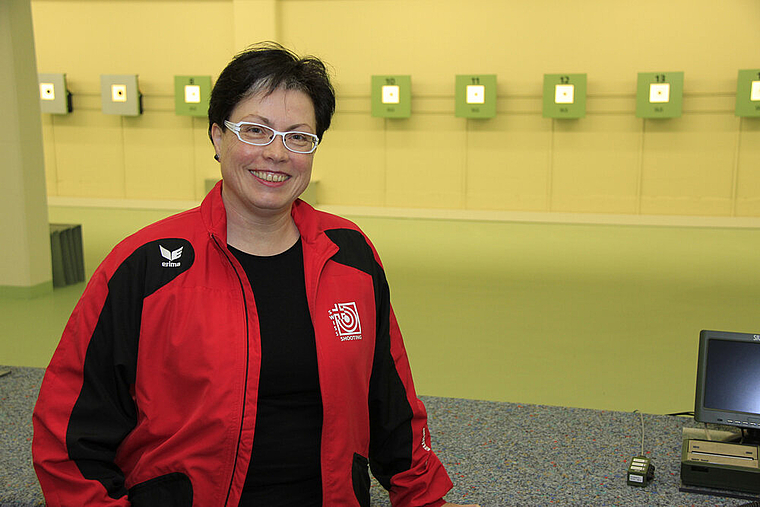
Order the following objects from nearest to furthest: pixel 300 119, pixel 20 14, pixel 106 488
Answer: pixel 106 488 < pixel 300 119 < pixel 20 14

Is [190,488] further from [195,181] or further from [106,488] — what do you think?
[195,181]

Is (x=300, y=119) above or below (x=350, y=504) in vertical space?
above

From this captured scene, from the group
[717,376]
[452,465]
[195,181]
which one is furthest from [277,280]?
[195,181]

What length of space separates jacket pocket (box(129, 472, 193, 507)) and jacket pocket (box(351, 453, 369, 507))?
0.37 meters

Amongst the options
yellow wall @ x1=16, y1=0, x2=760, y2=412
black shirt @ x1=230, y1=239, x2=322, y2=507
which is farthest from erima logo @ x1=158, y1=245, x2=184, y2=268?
yellow wall @ x1=16, y1=0, x2=760, y2=412

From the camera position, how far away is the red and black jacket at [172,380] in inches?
59.3

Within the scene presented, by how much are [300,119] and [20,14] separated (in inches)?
208

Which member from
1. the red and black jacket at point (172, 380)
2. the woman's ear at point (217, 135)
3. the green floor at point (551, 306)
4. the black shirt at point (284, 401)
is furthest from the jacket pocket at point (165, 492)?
the green floor at point (551, 306)

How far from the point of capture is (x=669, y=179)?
967 centimetres

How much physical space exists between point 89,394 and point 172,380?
17 cm

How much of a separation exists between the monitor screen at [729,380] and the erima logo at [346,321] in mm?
1060

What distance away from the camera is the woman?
4.98ft

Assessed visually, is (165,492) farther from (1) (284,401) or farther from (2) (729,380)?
(2) (729,380)

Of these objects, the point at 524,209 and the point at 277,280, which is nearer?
the point at 277,280
